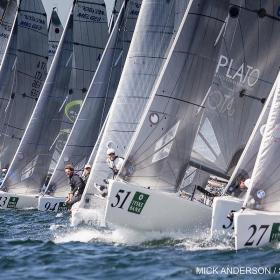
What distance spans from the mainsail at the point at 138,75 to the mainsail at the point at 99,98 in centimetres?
396

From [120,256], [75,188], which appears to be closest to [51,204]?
[75,188]

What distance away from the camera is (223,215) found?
50.3ft

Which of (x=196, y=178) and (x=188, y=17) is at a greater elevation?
(x=188, y=17)

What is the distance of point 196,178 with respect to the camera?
1867cm

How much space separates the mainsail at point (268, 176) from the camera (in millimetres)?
14242

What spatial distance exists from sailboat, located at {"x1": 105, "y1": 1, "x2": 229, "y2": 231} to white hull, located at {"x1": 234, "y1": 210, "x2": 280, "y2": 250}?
8.93ft

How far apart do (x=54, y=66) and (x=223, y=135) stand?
12512mm

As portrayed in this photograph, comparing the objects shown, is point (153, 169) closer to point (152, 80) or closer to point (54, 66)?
point (152, 80)

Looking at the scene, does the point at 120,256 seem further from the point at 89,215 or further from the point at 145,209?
the point at 89,215

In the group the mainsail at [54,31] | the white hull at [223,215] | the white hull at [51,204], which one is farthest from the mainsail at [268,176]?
the mainsail at [54,31]

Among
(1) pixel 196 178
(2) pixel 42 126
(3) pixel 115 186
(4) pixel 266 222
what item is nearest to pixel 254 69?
(1) pixel 196 178

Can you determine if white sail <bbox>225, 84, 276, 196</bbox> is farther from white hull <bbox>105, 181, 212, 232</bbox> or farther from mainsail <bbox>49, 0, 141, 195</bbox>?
mainsail <bbox>49, 0, 141, 195</bbox>

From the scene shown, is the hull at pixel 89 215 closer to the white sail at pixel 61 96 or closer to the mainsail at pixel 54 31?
the white sail at pixel 61 96

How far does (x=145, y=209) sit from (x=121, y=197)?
45 cm
